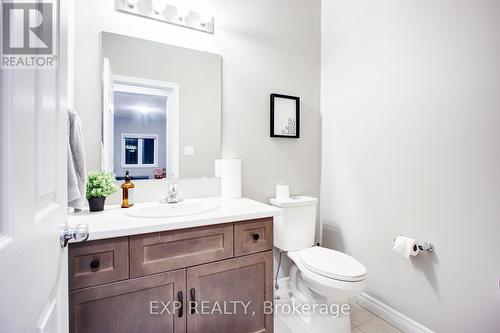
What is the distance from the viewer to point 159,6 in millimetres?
1556

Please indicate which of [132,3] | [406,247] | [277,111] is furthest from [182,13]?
[406,247]

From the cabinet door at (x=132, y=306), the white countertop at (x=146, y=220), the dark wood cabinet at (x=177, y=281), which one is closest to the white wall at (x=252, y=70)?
the white countertop at (x=146, y=220)

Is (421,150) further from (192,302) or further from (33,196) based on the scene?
(33,196)

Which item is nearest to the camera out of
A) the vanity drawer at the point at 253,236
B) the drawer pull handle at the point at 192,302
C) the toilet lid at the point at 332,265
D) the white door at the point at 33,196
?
the white door at the point at 33,196

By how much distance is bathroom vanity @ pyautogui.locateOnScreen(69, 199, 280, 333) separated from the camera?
981mm

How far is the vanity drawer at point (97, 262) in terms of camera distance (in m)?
0.95

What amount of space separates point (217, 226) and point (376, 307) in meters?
1.43

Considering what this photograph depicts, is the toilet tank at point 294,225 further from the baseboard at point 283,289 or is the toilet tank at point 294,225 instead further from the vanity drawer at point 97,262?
the vanity drawer at point 97,262

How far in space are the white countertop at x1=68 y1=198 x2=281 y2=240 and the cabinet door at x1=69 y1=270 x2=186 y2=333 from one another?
23cm

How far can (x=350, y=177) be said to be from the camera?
2.00 meters

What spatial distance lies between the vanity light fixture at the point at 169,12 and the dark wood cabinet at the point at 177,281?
4.51ft

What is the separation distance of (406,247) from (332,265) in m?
0.47

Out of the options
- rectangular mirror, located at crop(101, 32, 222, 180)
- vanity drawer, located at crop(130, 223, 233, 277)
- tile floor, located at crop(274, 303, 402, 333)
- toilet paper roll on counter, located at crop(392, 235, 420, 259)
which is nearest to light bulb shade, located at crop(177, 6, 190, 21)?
rectangular mirror, located at crop(101, 32, 222, 180)

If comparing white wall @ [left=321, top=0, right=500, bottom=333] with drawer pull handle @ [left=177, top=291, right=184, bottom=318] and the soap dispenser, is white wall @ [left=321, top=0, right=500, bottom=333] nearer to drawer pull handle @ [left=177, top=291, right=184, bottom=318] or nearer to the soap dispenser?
drawer pull handle @ [left=177, top=291, right=184, bottom=318]
